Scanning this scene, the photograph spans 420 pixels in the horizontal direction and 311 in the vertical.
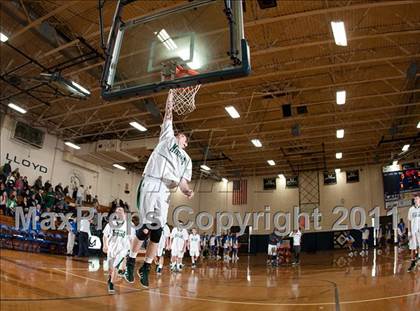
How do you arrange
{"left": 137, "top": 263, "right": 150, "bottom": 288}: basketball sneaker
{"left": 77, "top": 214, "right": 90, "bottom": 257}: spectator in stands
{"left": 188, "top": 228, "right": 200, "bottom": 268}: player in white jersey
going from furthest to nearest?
{"left": 77, "top": 214, "right": 90, "bottom": 257}: spectator in stands < {"left": 188, "top": 228, "right": 200, "bottom": 268}: player in white jersey < {"left": 137, "top": 263, "right": 150, "bottom": 288}: basketball sneaker

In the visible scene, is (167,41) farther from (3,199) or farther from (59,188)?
(59,188)

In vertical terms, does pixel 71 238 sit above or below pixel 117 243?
below

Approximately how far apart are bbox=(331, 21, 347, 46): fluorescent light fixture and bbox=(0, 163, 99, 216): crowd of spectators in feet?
47.1

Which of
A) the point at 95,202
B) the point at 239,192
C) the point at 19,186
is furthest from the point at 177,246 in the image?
the point at 239,192

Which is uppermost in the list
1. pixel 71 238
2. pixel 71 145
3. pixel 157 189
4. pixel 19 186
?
pixel 71 145

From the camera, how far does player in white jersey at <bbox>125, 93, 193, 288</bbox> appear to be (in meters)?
4.48

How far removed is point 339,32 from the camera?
445 inches

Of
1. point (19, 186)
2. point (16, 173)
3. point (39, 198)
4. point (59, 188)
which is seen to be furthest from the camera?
point (59, 188)

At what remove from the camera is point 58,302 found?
14.9 feet

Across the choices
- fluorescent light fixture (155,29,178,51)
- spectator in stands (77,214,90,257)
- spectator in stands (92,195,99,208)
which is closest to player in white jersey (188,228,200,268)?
spectator in stands (77,214,90,257)

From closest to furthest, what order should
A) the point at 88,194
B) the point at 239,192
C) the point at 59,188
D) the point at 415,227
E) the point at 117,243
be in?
the point at 117,243 → the point at 415,227 → the point at 59,188 → the point at 88,194 → the point at 239,192

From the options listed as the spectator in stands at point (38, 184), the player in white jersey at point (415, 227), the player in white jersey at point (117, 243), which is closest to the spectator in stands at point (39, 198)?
the spectator in stands at point (38, 184)

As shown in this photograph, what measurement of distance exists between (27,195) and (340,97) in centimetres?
1525

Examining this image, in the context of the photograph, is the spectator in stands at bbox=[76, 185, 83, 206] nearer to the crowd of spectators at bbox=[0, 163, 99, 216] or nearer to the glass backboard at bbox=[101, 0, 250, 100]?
the crowd of spectators at bbox=[0, 163, 99, 216]
